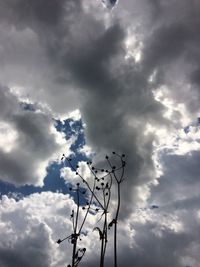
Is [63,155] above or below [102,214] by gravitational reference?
above

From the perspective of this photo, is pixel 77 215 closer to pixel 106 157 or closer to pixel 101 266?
pixel 106 157

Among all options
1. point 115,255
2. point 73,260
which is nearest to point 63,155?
point 73,260

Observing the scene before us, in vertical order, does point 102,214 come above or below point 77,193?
below

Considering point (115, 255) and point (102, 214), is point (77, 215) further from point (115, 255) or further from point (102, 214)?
point (115, 255)

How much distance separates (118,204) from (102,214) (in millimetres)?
1994

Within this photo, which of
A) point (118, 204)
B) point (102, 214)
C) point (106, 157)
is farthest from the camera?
point (106, 157)

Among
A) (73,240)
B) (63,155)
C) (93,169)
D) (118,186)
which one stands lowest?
(73,240)

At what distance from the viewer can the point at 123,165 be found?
2344 centimetres

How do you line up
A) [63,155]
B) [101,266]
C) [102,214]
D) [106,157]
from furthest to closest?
[63,155] → [106,157] → [102,214] → [101,266]

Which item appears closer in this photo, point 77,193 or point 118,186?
point 118,186

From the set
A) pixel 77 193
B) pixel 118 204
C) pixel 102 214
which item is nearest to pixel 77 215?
pixel 77 193

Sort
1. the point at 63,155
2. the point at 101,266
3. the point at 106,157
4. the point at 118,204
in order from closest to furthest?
the point at 101,266
the point at 118,204
the point at 106,157
the point at 63,155

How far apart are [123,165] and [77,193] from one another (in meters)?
4.33

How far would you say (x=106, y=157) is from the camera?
23.3 metres
